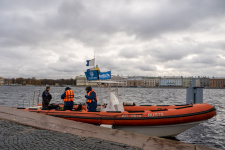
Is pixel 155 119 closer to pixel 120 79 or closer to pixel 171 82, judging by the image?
pixel 120 79

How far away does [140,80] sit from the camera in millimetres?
174000

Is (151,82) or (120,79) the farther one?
(151,82)

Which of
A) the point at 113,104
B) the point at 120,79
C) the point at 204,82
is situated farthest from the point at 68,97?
the point at 204,82

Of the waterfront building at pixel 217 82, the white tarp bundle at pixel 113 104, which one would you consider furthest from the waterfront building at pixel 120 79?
the waterfront building at pixel 217 82

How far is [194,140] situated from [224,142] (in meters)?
1.38

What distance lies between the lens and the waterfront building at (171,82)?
6521 inches

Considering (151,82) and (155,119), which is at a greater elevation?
(151,82)

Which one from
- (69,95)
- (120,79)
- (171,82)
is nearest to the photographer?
(69,95)

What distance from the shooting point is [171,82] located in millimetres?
168125

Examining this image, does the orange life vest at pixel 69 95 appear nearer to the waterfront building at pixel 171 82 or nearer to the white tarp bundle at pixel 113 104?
the white tarp bundle at pixel 113 104

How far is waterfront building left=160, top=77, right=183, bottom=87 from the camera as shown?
166m

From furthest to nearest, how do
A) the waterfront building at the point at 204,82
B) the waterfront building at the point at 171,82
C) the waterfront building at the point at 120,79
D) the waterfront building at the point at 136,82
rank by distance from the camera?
the waterfront building at the point at 171,82 < the waterfront building at the point at 136,82 < the waterfront building at the point at 204,82 < the waterfront building at the point at 120,79

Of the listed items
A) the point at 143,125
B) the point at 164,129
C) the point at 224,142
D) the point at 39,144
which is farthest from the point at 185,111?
the point at 39,144

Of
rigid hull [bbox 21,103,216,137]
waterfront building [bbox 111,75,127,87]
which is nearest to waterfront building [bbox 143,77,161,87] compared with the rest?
waterfront building [bbox 111,75,127,87]
